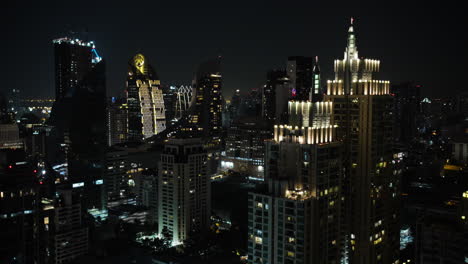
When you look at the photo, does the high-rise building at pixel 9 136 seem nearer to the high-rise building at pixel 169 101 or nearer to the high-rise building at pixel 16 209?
the high-rise building at pixel 16 209

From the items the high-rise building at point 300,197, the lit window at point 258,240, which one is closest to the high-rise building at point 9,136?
the lit window at point 258,240

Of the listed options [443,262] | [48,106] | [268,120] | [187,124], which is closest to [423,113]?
[268,120]

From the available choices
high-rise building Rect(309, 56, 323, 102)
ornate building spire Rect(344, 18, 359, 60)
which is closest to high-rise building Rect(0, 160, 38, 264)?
high-rise building Rect(309, 56, 323, 102)

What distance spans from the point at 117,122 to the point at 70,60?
1225cm

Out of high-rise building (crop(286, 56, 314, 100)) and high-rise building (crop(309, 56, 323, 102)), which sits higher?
high-rise building (crop(286, 56, 314, 100))

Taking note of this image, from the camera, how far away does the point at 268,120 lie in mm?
56594

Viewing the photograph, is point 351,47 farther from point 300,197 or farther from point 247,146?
point 247,146

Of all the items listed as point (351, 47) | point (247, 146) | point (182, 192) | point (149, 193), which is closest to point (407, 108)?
point (247, 146)

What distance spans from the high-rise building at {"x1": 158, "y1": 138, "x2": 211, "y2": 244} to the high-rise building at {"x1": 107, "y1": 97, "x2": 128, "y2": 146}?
3884cm

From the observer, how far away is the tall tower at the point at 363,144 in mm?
20062

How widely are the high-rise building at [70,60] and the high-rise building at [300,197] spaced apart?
5481cm

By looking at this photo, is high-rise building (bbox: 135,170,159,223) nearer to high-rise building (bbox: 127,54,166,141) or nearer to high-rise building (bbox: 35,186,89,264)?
high-rise building (bbox: 35,186,89,264)

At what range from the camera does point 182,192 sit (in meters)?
32.7

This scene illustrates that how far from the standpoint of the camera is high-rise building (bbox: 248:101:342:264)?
16391mm
